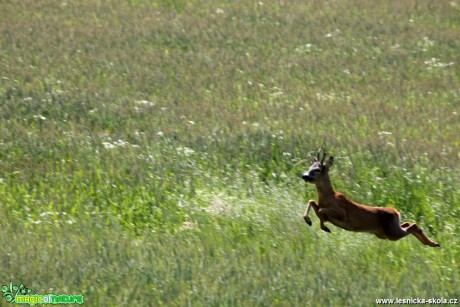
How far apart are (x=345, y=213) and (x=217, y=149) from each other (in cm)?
423

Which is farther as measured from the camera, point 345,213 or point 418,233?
point 418,233

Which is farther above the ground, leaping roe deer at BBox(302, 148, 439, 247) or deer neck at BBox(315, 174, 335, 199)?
deer neck at BBox(315, 174, 335, 199)

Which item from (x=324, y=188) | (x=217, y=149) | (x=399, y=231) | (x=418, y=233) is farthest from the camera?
(x=217, y=149)

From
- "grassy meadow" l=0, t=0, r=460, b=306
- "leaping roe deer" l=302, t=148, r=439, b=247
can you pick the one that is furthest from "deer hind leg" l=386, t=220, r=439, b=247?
"grassy meadow" l=0, t=0, r=460, b=306

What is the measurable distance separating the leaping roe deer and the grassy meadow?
0.43m

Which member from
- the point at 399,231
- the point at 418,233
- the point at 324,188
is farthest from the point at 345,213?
Result: the point at 418,233

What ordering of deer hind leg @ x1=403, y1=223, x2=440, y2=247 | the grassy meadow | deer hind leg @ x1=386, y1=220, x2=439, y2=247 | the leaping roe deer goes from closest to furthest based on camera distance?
1. the grassy meadow
2. the leaping roe deer
3. deer hind leg @ x1=386, y1=220, x2=439, y2=247
4. deer hind leg @ x1=403, y1=223, x2=440, y2=247

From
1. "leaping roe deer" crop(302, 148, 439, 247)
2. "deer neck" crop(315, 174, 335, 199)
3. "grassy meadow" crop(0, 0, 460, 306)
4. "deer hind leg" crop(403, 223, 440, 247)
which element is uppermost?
"deer neck" crop(315, 174, 335, 199)

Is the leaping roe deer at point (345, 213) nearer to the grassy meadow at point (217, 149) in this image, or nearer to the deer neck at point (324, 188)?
the deer neck at point (324, 188)

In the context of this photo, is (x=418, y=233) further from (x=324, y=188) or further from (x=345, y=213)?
(x=324, y=188)

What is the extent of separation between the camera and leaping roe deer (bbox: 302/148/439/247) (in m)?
9.67

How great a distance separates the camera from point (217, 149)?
13.7 m

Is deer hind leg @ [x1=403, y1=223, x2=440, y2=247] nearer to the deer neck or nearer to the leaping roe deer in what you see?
the leaping roe deer

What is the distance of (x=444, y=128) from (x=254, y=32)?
7657 millimetres
